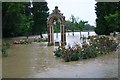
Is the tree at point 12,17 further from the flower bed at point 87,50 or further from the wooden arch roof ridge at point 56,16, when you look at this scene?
the flower bed at point 87,50

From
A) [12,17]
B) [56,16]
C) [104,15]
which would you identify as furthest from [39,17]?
[56,16]

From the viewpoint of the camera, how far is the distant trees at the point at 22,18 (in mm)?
42656

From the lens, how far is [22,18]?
173 ft

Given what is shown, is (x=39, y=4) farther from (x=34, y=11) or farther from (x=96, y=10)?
(x=96, y=10)

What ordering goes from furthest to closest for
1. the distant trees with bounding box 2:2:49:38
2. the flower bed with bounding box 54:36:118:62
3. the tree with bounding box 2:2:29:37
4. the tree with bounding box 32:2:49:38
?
1. the tree with bounding box 32:2:49:38
2. the distant trees with bounding box 2:2:49:38
3. the tree with bounding box 2:2:29:37
4. the flower bed with bounding box 54:36:118:62

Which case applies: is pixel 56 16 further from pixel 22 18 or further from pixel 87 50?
pixel 22 18

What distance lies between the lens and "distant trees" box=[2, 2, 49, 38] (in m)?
42.7

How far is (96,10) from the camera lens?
2174 inches

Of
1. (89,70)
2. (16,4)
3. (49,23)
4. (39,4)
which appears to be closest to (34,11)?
(39,4)

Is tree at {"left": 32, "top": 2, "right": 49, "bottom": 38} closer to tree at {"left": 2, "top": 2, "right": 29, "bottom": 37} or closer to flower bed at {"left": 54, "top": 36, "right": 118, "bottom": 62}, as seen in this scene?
tree at {"left": 2, "top": 2, "right": 29, "bottom": 37}

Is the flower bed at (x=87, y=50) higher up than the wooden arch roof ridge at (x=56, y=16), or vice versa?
the wooden arch roof ridge at (x=56, y=16)

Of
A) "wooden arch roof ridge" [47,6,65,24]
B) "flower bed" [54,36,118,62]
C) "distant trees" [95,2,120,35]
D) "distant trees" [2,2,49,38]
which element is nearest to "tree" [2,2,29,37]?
"distant trees" [2,2,49,38]

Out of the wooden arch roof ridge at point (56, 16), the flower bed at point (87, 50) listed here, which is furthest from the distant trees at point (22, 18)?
the flower bed at point (87, 50)

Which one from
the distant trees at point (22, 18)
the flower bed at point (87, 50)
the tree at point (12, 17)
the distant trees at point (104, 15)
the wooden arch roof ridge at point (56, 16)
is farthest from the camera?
the distant trees at point (104, 15)
